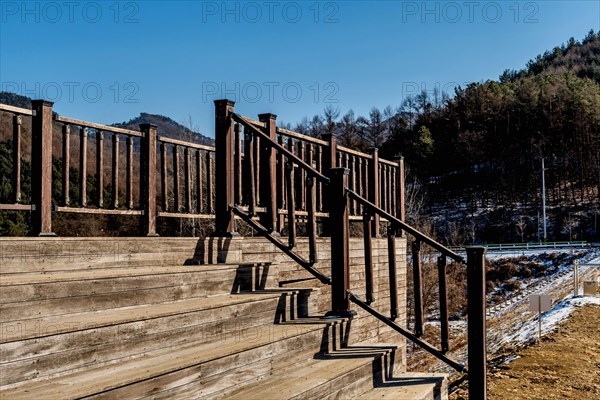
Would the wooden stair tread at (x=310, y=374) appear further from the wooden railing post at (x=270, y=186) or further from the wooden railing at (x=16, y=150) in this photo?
the wooden railing at (x=16, y=150)

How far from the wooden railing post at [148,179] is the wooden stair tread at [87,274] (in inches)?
39.0

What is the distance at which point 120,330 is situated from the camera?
2.86 m

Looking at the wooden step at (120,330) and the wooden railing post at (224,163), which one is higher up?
the wooden railing post at (224,163)

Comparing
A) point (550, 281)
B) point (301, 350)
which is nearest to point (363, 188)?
point (301, 350)

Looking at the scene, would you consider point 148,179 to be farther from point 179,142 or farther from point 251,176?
point 251,176

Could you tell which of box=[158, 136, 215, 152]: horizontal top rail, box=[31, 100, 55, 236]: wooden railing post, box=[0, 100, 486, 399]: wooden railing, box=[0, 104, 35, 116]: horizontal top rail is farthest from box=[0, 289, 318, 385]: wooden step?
box=[158, 136, 215, 152]: horizontal top rail

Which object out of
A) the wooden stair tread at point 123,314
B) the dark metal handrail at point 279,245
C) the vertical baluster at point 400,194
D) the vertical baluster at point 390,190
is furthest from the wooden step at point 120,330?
the vertical baluster at point 400,194

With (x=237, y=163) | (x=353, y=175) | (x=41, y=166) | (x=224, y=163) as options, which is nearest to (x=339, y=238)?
(x=224, y=163)

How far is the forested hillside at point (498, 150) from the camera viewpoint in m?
43.9

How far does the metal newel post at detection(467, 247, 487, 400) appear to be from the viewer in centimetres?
365

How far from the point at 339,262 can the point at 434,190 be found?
50341 millimetres

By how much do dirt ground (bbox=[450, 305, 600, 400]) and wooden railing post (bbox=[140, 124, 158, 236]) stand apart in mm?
3478

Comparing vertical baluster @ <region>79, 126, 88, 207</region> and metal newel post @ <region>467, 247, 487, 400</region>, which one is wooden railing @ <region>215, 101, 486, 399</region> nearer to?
metal newel post @ <region>467, 247, 487, 400</region>

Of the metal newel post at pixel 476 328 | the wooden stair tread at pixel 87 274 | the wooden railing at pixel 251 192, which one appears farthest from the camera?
the wooden railing at pixel 251 192
